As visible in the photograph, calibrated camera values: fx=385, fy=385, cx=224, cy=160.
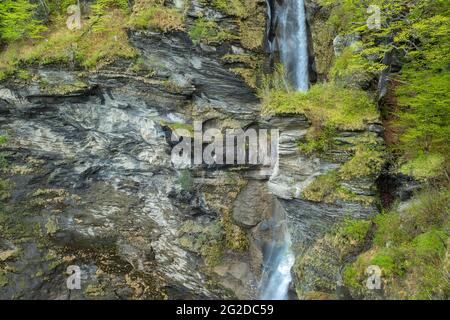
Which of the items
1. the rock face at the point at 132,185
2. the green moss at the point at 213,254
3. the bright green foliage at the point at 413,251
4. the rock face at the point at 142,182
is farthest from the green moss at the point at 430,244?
the green moss at the point at 213,254

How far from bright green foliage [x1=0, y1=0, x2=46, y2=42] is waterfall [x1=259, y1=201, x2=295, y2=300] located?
13.3 m

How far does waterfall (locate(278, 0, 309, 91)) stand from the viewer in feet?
48.7

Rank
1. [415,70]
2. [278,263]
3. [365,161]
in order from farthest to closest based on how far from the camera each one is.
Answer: [278,263], [415,70], [365,161]

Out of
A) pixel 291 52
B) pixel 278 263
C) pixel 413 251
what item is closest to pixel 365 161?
pixel 413 251

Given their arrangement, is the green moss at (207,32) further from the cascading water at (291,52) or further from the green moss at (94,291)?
the green moss at (94,291)

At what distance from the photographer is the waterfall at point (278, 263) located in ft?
40.4

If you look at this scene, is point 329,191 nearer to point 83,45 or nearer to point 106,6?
point 83,45

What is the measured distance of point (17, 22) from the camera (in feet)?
56.7

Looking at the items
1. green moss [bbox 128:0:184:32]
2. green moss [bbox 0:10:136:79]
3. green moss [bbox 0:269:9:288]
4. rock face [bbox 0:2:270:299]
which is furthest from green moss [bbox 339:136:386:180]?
green moss [bbox 0:269:9:288]

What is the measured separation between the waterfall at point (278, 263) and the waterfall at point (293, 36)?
5.54 meters

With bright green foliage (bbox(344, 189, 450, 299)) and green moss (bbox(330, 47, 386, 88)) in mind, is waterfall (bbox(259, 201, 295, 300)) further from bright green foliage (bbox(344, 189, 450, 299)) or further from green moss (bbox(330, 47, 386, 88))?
green moss (bbox(330, 47, 386, 88))

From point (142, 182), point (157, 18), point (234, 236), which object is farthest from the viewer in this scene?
point (142, 182)

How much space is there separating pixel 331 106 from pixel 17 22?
47.4 feet

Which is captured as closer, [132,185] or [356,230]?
[356,230]
